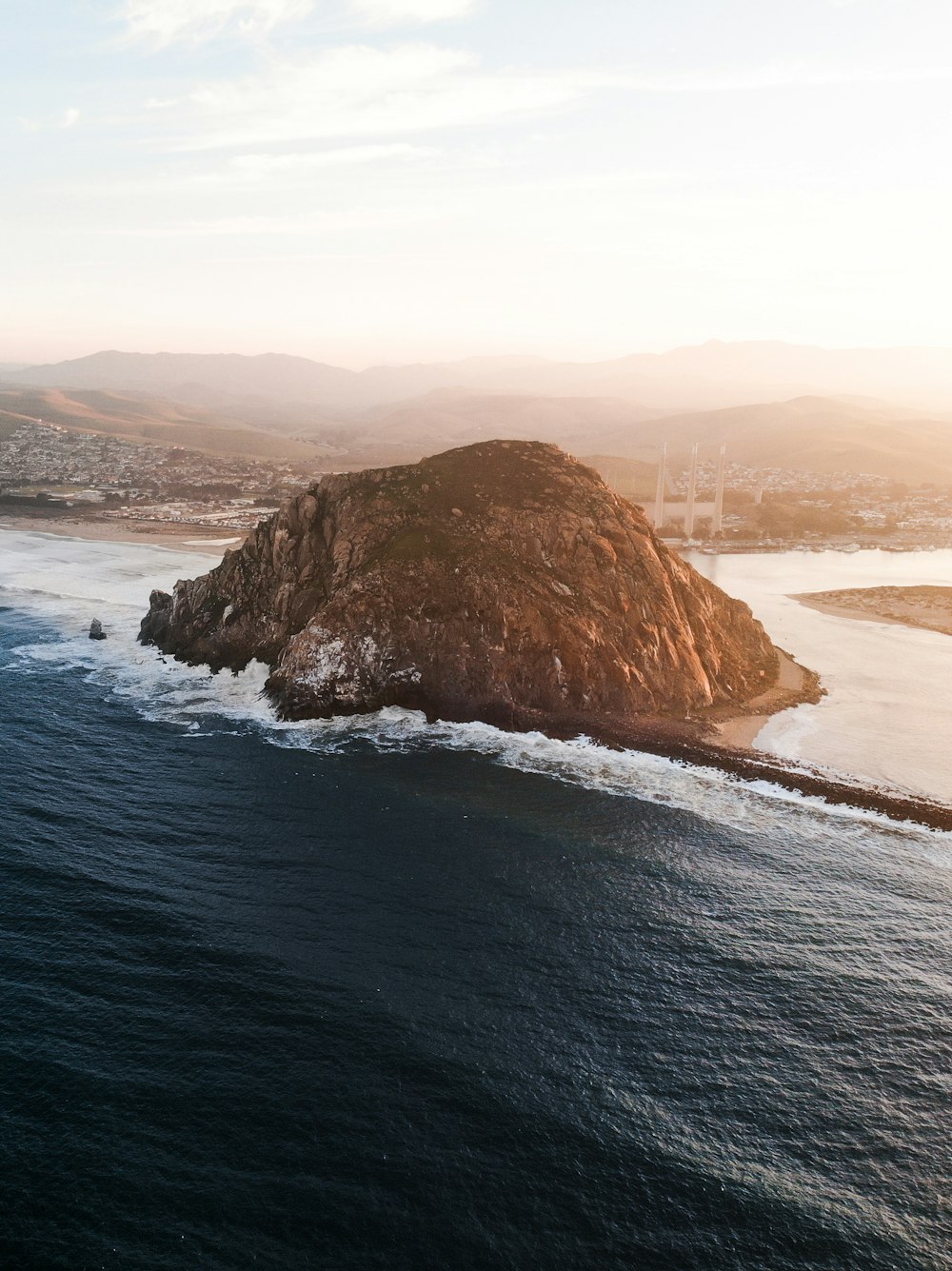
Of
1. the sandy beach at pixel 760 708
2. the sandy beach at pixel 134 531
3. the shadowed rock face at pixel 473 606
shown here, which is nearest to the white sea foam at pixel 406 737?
the shadowed rock face at pixel 473 606

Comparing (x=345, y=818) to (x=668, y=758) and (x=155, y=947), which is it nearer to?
(x=155, y=947)

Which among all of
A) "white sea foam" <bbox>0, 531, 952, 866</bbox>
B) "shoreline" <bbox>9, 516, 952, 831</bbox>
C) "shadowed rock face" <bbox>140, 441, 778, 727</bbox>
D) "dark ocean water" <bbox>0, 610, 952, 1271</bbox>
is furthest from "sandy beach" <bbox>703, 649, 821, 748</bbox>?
"dark ocean water" <bbox>0, 610, 952, 1271</bbox>

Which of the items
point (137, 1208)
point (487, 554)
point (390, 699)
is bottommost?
point (137, 1208)

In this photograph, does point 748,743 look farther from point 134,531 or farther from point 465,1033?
point 134,531

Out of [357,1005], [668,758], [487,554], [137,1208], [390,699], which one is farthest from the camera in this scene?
[487,554]

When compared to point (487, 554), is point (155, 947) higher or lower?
lower

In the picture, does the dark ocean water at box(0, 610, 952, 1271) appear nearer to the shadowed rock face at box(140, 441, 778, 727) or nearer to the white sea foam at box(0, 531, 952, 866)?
the white sea foam at box(0, 531, 952, 866)

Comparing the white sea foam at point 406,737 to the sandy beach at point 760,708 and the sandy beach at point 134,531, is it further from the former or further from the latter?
the sandy beach at point 134,531

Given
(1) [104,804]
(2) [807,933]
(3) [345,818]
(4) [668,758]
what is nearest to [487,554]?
(4) [668,758]
